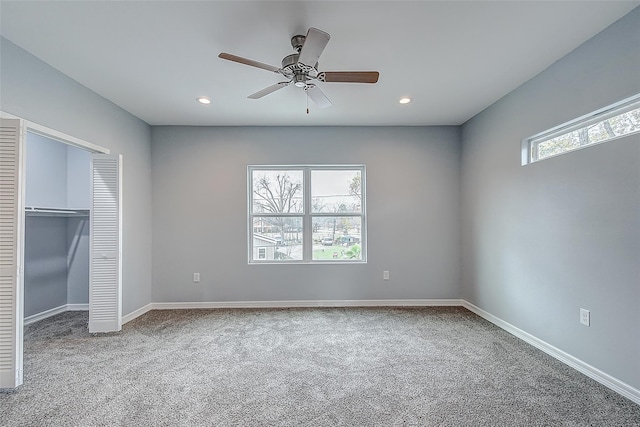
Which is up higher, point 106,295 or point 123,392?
point 106,295

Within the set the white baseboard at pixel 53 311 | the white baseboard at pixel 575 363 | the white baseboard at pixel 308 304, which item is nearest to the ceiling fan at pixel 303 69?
the white baseboard at pixel 575 363

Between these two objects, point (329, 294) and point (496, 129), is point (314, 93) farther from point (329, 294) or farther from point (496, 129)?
point (329, 294)

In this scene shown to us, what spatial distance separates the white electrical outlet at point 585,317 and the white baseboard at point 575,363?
32cm

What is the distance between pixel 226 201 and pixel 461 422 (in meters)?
3.57

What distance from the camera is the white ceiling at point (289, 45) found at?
6.28 feet

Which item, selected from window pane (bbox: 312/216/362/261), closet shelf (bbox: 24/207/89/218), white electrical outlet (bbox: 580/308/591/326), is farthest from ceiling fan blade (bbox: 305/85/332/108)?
closet shelf (bbox: 24/207/89/218)

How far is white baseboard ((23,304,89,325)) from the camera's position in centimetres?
360

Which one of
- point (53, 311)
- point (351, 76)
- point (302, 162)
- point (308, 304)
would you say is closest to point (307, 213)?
point (302, 162)

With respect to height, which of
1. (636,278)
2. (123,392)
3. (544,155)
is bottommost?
(123,392)

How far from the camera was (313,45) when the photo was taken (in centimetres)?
182

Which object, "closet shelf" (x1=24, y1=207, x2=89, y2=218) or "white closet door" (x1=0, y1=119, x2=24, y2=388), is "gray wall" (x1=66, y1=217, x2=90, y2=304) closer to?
"closet shelf" (x1=24, y1=207, x2=89, y2=218)

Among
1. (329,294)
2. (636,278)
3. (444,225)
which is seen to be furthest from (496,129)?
(329,294)

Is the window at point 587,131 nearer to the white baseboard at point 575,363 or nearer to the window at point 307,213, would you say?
the white baseboard at point 575,363

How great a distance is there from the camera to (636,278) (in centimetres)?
197
